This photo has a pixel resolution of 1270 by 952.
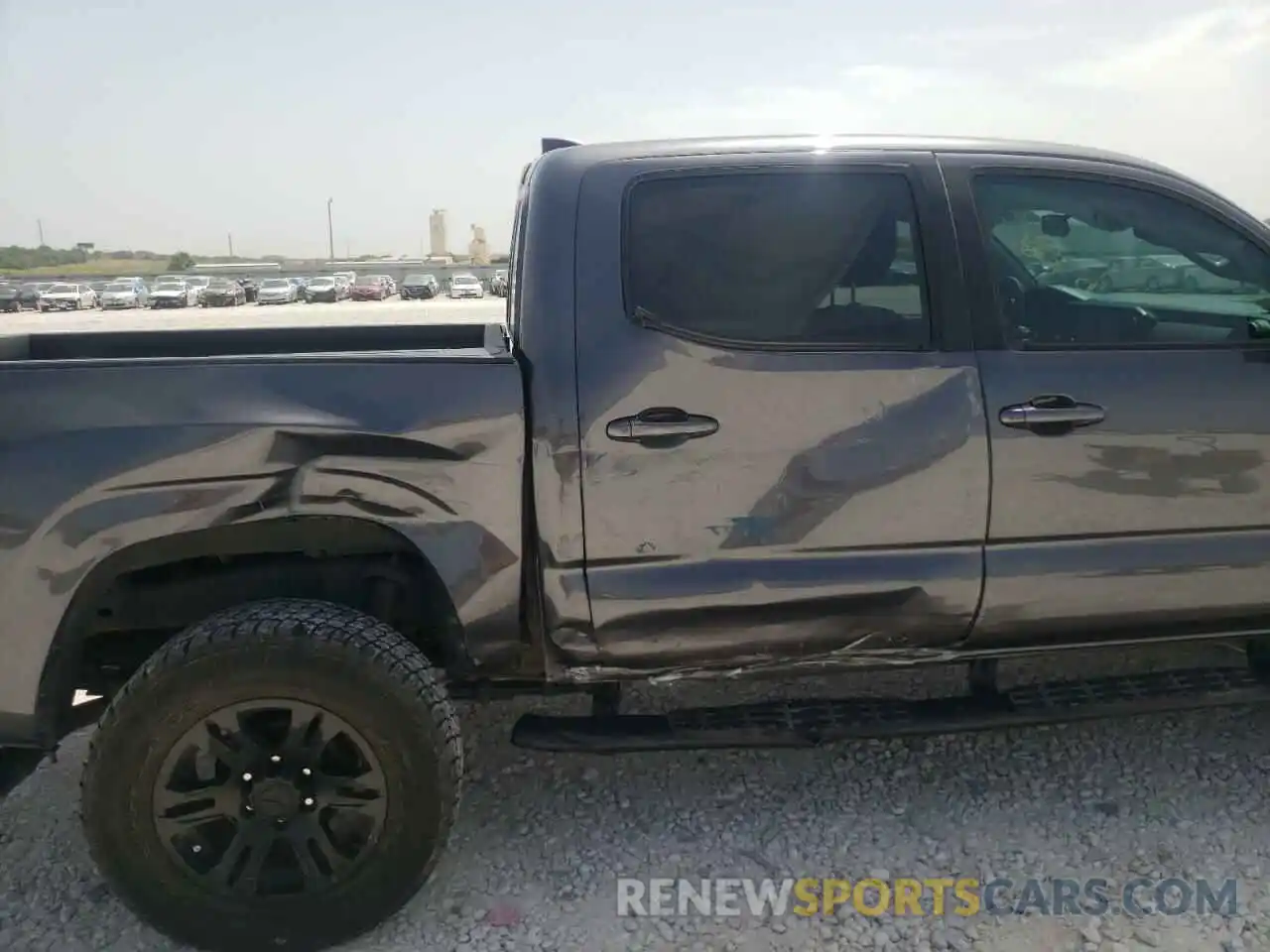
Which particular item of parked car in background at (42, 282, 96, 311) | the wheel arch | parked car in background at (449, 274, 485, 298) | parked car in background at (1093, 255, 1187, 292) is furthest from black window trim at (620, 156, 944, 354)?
parked car in background at (42, 282, 96, 311)

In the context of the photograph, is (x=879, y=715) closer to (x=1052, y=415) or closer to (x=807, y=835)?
(x=807, y=835)

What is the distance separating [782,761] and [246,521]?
191 cm

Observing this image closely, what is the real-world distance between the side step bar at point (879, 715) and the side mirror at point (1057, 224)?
1.33 m

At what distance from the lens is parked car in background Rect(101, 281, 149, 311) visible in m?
52.4

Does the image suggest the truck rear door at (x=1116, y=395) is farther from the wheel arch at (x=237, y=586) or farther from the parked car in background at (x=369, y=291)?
the parked car in background at (x=369, y=291)

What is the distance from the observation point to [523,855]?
2840 millimetres

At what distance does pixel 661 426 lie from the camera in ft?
8.09

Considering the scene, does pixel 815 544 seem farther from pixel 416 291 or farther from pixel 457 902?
pixel 416 291

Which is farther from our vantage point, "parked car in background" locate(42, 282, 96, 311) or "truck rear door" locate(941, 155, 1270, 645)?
"parked car in background" locate(42, 282, 96, 311)

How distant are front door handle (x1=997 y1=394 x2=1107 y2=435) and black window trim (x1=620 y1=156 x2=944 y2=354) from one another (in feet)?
0.87

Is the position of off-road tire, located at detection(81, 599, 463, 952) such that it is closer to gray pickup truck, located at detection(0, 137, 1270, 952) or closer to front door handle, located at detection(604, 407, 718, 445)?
gray pickup truck, located at detection(0, 137, 1270, 952)

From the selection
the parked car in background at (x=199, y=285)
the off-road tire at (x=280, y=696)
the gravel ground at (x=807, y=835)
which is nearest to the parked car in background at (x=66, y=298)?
the parked car in background at (x=199, y=285)

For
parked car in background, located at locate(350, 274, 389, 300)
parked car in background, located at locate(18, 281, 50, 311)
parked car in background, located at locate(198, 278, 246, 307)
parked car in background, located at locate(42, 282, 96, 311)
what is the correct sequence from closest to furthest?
A: parked car in background, located at locate(18, 281, 50, 311) → parked car in background, located at locate(42, 282, 96, 311) → parked car in background, located at locate(198, 278, 246, 307) → parked car in background, located at locate(350, 274, 389, 300)

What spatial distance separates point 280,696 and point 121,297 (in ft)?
190
